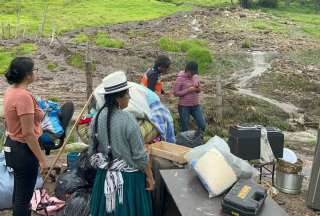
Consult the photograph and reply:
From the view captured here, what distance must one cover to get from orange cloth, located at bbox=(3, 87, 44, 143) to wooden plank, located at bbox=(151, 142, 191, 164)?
1.13 meters

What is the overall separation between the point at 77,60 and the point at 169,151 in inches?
625

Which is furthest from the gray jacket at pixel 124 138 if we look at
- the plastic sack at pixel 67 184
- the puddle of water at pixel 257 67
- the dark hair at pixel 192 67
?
the puddle of water at pixel 257 67

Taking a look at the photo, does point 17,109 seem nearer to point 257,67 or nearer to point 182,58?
point 182,58

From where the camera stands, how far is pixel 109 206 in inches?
151

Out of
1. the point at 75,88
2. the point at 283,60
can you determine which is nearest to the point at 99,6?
the point at 283,60

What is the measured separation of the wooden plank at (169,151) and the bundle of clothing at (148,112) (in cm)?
10

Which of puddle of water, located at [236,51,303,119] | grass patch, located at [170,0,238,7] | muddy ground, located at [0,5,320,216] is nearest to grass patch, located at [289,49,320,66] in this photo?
muddy ground, located at [0,5,320,216]

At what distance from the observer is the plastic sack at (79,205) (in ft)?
14.5

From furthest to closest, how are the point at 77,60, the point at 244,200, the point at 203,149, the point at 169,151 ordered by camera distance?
the point at 77,60 < the point at 169,151 < the point at 203,149 < the point at 244,200

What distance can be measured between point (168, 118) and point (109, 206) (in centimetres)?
129

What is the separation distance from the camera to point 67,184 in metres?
5.11

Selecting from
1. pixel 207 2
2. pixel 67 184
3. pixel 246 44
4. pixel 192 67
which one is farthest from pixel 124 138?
pixel 207 2

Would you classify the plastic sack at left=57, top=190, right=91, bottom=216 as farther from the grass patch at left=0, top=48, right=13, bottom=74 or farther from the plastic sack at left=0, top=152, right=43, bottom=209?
the grass patch at left=0, top=48, right=13, bottom=74

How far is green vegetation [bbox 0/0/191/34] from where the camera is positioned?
35544 mm
